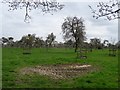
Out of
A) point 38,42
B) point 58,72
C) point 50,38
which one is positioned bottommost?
point 58,72

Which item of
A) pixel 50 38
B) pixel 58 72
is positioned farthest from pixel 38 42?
pixel 58 72

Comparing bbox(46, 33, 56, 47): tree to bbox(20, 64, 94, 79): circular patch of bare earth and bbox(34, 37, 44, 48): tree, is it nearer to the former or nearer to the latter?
bbox(34, 37, 44, 48): tree

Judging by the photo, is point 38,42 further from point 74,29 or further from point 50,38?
point 74,29

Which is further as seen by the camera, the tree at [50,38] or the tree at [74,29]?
the tree at [50,38]

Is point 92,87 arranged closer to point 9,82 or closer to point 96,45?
point 9,82

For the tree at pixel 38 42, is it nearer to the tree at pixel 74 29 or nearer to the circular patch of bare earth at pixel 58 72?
the tree at pixel 74 29

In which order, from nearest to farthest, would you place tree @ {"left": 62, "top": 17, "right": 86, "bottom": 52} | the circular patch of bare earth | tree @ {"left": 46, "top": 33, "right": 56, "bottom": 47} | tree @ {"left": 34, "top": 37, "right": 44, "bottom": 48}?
1. the circular patch of bare earth
2. tree @ {"left": 62, "top": 17, "right": 86, "bottom": 52}
3. tree @ {"left": 34, "top": 37, "right": 44, "bottom": 48}
4. tree @ {"left": 46, "top": 33, "right": 56, "bottom": 47}

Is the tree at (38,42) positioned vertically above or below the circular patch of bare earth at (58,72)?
above

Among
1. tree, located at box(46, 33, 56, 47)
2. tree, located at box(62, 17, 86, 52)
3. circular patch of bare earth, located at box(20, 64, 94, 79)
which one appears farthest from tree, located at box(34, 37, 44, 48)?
circular patch of bare earth, located at box(20, 64, 94, 79)

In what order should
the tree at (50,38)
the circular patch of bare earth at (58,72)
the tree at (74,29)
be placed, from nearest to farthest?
the circular patch of bare earth at (58,72) < the tree at (74,29) < the tree at (50,38)

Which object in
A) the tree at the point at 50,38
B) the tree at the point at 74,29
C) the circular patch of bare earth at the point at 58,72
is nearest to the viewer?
the circular patch of bare earth at the point at 58,72

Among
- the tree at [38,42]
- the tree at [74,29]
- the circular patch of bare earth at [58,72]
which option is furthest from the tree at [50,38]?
the circular patch of bare earth at [58,72]

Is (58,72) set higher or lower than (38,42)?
lower

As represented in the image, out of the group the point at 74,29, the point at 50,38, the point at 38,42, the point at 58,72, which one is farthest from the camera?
the point at 38,42
